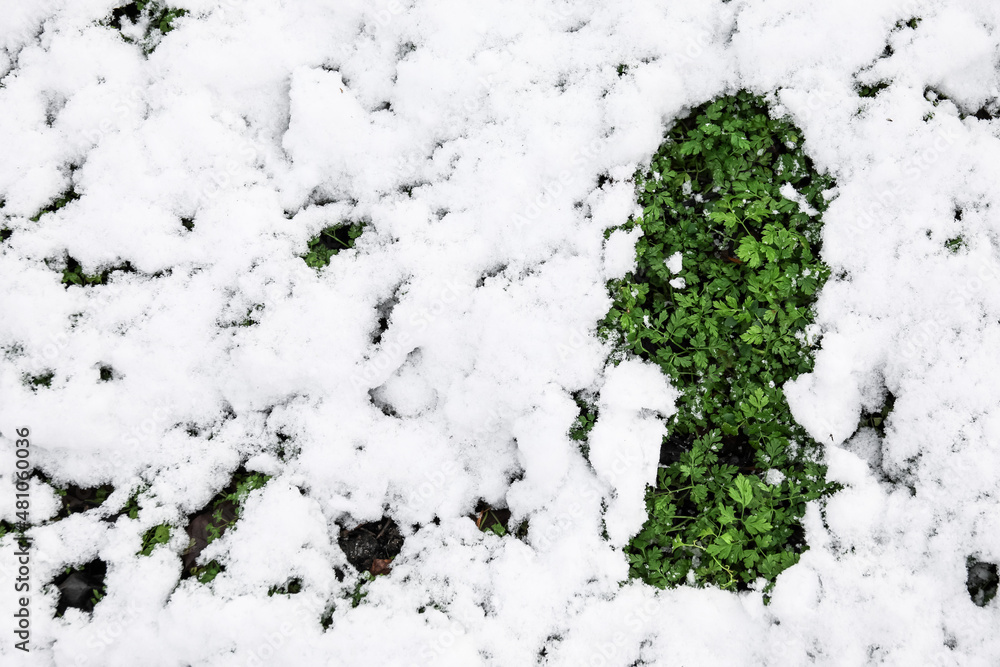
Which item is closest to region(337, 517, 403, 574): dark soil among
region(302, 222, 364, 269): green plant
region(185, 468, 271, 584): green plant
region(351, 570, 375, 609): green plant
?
region(351, 570, 375, 609): green plant

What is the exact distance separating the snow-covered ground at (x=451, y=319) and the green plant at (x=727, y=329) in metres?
0.12

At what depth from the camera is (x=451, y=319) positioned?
3395 mm

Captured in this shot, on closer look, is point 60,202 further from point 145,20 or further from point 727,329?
point 727,329

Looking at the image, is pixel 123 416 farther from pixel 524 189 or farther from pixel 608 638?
pixel 608 638

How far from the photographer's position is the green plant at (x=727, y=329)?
10.4ft

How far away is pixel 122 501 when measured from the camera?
335 cm

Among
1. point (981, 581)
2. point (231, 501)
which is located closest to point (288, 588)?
point (231, 501)

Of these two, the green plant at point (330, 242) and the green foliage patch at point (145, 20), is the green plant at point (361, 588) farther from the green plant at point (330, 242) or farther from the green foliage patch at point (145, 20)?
the green foliage patch at point (145, 20)

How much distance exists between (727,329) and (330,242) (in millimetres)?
2417

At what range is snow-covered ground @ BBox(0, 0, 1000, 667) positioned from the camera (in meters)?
3.07

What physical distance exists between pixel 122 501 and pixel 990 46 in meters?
5.59

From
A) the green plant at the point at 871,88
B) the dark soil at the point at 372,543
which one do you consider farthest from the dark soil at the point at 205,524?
the green plant at the point at 871,88

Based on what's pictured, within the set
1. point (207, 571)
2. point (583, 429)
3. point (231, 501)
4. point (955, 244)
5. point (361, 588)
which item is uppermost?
point (955, 244)

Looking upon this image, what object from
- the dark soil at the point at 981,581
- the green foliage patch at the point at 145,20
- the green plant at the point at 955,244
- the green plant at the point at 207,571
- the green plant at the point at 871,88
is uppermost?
the green foliage patch at the point at 145,20
